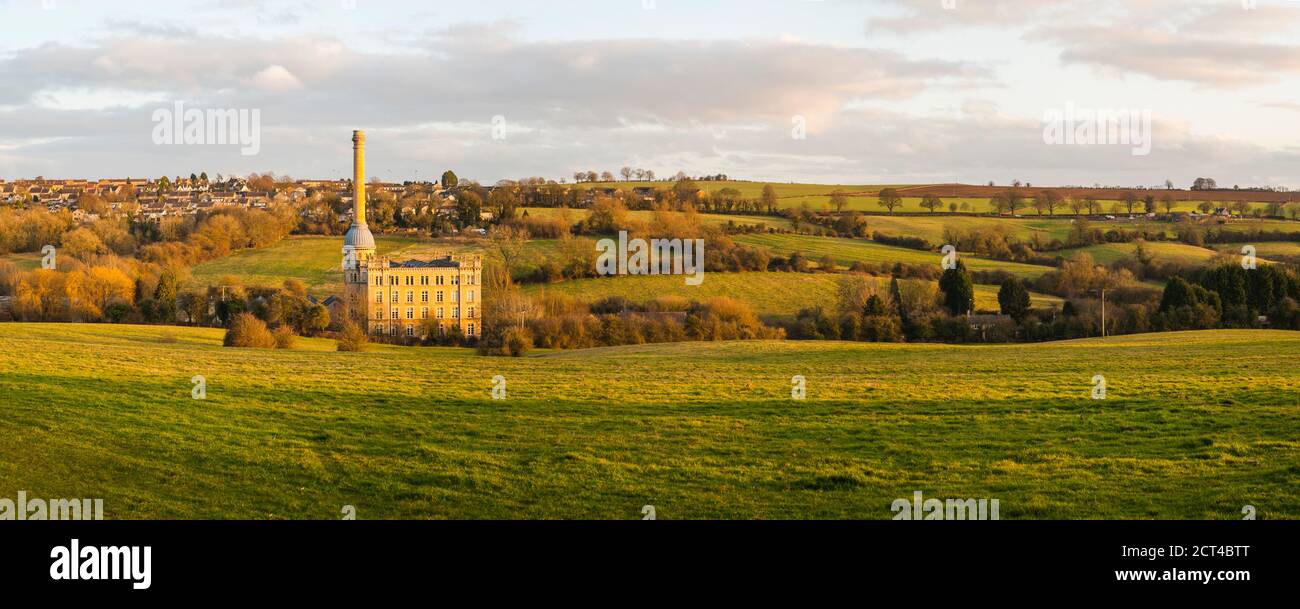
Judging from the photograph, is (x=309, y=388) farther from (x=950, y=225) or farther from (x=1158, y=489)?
(x=950, y=225)

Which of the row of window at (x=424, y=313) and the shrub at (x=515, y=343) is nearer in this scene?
the shrub at (x=515, y=343)

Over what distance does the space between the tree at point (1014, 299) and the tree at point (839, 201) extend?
48764 millimetres

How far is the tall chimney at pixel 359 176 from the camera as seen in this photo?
115812 mm

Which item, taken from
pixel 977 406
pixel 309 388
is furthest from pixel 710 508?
pixel 309 388

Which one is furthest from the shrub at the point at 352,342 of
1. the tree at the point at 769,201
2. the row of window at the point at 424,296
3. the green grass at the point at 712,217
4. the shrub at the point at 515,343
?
the tree at the point at 769,201

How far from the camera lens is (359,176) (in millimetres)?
117125

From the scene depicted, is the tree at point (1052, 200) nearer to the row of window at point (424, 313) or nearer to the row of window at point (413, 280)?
the row of window at point (413, 280)

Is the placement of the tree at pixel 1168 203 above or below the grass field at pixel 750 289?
above

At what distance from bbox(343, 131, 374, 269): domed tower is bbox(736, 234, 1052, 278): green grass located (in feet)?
128

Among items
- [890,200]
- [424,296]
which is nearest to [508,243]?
[424,296]

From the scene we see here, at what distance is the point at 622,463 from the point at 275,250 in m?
108

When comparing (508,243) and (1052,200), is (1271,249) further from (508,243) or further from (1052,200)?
(508,243)

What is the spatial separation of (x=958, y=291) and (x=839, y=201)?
53254mm

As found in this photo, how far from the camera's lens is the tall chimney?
380 feet
